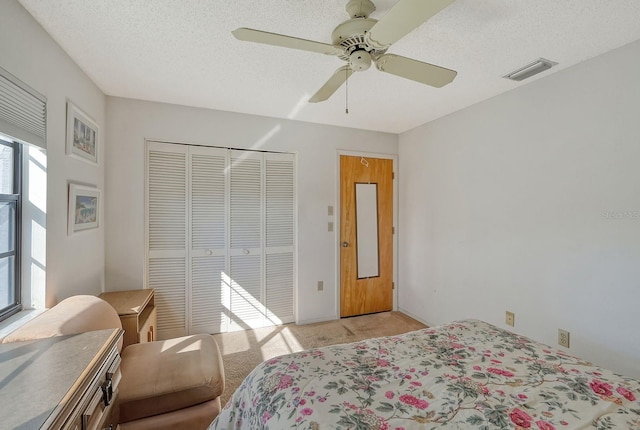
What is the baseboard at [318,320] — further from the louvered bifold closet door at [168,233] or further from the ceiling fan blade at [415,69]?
the ceiling fan blade at [415,69]

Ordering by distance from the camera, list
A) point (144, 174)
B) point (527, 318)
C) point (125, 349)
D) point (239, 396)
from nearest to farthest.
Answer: point (239, 396), point (125, 349), point (527, 318), point (144, 174)

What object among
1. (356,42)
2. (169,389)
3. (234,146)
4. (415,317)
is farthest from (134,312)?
(415,317)

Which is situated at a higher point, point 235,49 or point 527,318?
point 235,49

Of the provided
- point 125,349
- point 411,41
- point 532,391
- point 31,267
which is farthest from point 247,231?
point 532,391

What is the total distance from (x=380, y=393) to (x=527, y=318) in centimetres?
192

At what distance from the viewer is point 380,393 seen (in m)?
1.07

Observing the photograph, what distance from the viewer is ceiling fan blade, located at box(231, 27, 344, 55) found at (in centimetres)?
120

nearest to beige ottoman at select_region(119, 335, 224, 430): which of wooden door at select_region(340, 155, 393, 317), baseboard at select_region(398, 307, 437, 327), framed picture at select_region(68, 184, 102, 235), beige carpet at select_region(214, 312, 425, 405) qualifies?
beige carpet at select_region(214, 312, 425, 405)

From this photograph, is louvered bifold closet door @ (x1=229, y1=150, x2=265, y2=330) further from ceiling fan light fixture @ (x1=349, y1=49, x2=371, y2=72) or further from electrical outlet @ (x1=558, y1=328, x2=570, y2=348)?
electrical outlet @ (x1=558, y1=328, x2=570, y2=348)

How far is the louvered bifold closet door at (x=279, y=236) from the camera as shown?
3.15 m

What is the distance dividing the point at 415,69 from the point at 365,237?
7.75 feet

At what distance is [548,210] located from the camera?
2143mm

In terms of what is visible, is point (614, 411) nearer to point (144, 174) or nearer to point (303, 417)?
point (303, 417)

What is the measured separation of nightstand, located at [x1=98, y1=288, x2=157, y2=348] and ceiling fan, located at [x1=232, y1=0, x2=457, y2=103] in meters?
2.04
